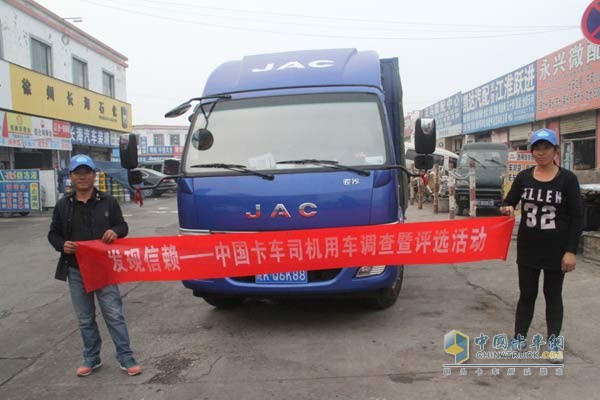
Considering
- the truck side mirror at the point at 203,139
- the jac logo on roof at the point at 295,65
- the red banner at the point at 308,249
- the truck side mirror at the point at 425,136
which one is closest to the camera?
the red banner at the point at 308,249

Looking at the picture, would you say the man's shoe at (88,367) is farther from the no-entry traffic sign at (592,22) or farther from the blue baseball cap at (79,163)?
the no-entry traffic sign at (592,22)

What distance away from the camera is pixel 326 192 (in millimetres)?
4230

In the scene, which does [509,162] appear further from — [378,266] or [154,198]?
[154,198]

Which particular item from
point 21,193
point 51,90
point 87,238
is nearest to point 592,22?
point 87,238

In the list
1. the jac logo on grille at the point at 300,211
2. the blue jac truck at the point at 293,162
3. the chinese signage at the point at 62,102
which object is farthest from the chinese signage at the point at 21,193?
the jac logo on grille at the point at 300,211

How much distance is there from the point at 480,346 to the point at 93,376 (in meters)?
3.01

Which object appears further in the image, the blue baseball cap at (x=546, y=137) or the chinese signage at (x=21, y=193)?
the chinese signage at (x=21, y=193)

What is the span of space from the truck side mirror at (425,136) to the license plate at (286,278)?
1.81m

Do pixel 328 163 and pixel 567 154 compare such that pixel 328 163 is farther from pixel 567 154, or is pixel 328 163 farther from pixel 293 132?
pixel 567 154

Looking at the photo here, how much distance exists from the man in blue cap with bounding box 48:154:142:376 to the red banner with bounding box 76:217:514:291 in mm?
276

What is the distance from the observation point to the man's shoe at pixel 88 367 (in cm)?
377

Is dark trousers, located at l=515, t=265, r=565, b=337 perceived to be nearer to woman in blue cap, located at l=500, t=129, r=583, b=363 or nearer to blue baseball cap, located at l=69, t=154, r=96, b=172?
woman in blue cap, located at l=500, t=129, r=583, b=363

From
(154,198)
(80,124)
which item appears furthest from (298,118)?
(154,198)

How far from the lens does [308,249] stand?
4148 millimetres
